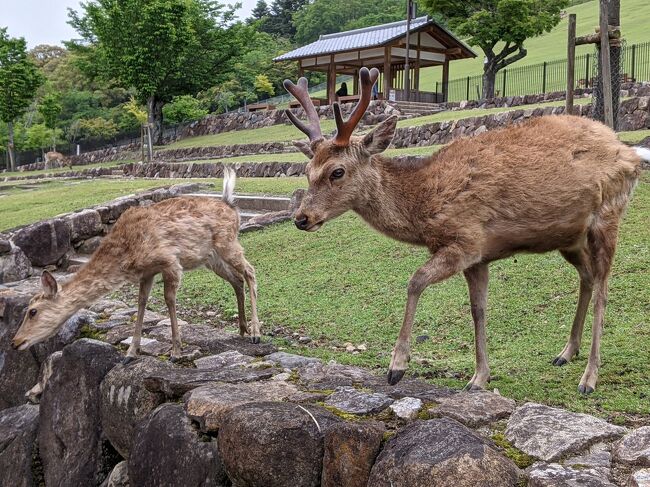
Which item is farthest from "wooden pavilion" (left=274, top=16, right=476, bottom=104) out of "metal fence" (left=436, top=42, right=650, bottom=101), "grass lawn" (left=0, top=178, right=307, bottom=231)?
"grass lawn" (left=0, top=178, right=307, bottom=231)

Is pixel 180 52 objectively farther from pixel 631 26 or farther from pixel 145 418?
pixel 145 418

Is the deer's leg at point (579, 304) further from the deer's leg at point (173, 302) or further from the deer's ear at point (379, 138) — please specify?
the deer's leg at point (173, 302)

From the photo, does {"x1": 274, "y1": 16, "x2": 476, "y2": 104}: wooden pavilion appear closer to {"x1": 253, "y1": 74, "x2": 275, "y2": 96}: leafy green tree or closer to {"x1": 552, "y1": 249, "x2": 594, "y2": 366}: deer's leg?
{"x1": 253, "y1": 74, "x2": 275, "y2": 96}: leafy green tree

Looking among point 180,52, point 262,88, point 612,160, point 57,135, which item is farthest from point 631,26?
point 612,160

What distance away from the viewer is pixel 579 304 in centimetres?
506

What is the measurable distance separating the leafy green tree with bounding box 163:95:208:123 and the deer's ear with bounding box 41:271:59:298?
131ft

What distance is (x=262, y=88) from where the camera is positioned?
51.9 metres

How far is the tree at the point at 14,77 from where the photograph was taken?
137 ft

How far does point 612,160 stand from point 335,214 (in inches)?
73.2

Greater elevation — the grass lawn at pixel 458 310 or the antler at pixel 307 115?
the antler at pixel 307 115

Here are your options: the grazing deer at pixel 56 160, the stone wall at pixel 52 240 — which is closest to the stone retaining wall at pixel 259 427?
the stone wall at pixel 52 240

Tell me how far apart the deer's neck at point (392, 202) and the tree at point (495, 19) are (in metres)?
28.7

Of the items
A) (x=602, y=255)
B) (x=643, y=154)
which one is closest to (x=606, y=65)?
(x=643, y=154)

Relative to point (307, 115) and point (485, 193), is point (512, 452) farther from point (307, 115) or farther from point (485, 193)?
point (307, 115)
